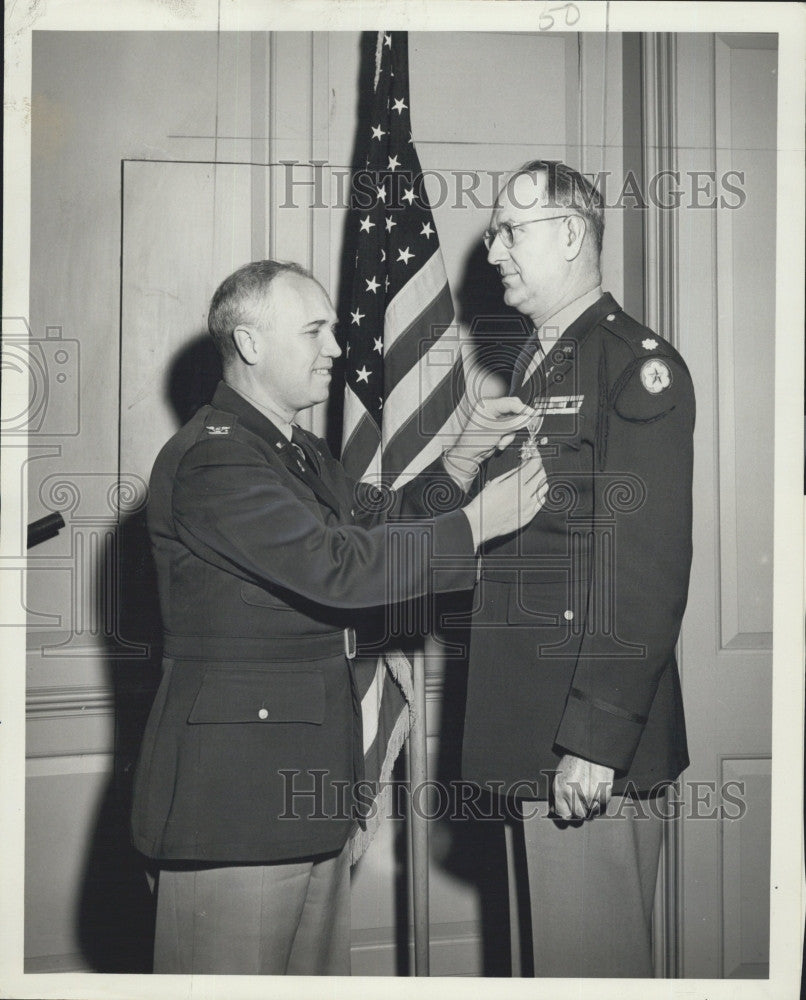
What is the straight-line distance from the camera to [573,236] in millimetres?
1974

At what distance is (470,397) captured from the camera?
207cm

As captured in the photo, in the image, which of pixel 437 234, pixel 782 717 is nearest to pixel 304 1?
pixel 437 234

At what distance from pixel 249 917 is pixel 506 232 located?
148cm

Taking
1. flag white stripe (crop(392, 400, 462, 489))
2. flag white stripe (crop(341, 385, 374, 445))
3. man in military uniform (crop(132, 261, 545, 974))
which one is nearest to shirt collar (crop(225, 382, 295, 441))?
man in military uniform (crop(132, 261, 545, 974))

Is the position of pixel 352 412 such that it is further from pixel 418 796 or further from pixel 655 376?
pixel 418 796

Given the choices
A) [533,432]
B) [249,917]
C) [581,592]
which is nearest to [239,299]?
[533,432]

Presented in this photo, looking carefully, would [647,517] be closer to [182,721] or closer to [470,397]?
[470,397]

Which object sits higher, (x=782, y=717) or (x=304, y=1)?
(x=304, y=1)

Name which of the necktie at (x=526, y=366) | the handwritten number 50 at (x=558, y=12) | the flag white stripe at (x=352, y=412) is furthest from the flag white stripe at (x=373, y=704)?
the handwritten number 50 at (x=558, y=12)

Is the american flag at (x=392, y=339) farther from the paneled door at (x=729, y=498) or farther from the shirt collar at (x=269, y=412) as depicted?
the paneled door at (x=729, y=498)

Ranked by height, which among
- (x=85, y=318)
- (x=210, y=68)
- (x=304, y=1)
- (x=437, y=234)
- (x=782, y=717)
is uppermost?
(x=304, y=1)

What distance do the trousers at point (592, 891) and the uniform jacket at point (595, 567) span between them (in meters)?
0.09

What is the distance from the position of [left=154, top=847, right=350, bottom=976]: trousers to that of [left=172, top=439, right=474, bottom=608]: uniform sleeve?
22.4 inches

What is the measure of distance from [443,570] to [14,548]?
890 mm
